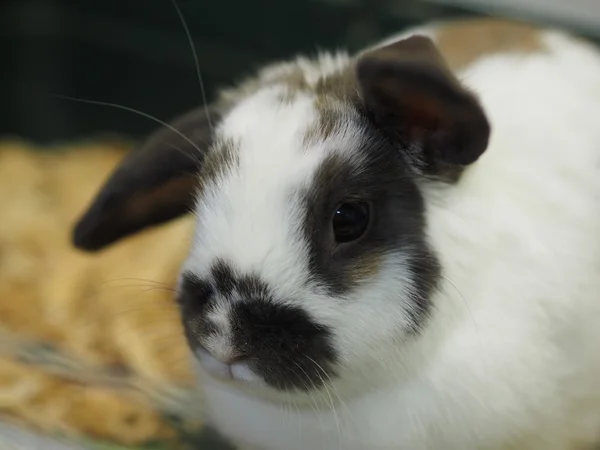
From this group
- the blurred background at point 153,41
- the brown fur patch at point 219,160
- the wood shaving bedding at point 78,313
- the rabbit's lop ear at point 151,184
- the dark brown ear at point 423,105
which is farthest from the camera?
the blurred background at point 153,41

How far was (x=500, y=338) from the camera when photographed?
3.79 feet

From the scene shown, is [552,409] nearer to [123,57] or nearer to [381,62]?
[381,62]

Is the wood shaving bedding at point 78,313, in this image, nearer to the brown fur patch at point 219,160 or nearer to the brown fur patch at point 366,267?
the brown fur patch at point 219,160

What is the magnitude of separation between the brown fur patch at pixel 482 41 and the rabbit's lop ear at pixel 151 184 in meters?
0.42

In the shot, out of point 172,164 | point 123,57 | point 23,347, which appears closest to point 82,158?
point 123,57

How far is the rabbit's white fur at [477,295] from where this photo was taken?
1048 mm

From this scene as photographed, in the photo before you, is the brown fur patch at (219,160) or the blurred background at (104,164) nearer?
the brown fur patch at (219,160)

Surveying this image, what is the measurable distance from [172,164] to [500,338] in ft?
1.59

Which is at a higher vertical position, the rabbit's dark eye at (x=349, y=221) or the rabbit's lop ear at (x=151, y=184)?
the rabbit's lop ear at (x=151, y=184)

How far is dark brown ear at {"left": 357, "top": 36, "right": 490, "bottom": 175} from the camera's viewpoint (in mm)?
973

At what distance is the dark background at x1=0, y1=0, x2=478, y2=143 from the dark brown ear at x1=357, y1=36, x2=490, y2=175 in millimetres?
1278

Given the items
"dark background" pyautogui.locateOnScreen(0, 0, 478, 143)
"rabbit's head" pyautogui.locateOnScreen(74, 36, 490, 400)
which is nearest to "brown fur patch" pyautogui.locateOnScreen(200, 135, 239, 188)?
"rabbit's head" pyautogui.locateOnScreen(74, 36, 490, 400)

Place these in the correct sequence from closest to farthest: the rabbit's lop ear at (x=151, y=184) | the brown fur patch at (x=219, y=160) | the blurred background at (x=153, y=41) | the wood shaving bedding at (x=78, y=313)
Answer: the brown fur patch at (x=219, y=160)
the rabbit's lop ear at (x=151, y=184)
the wood shaving bedding at (x=78, y=313)
the blurred background at (x=153, y=41)

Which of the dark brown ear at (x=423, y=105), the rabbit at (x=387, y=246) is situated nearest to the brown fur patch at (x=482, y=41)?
the rabbit at (x=387, y=246)
